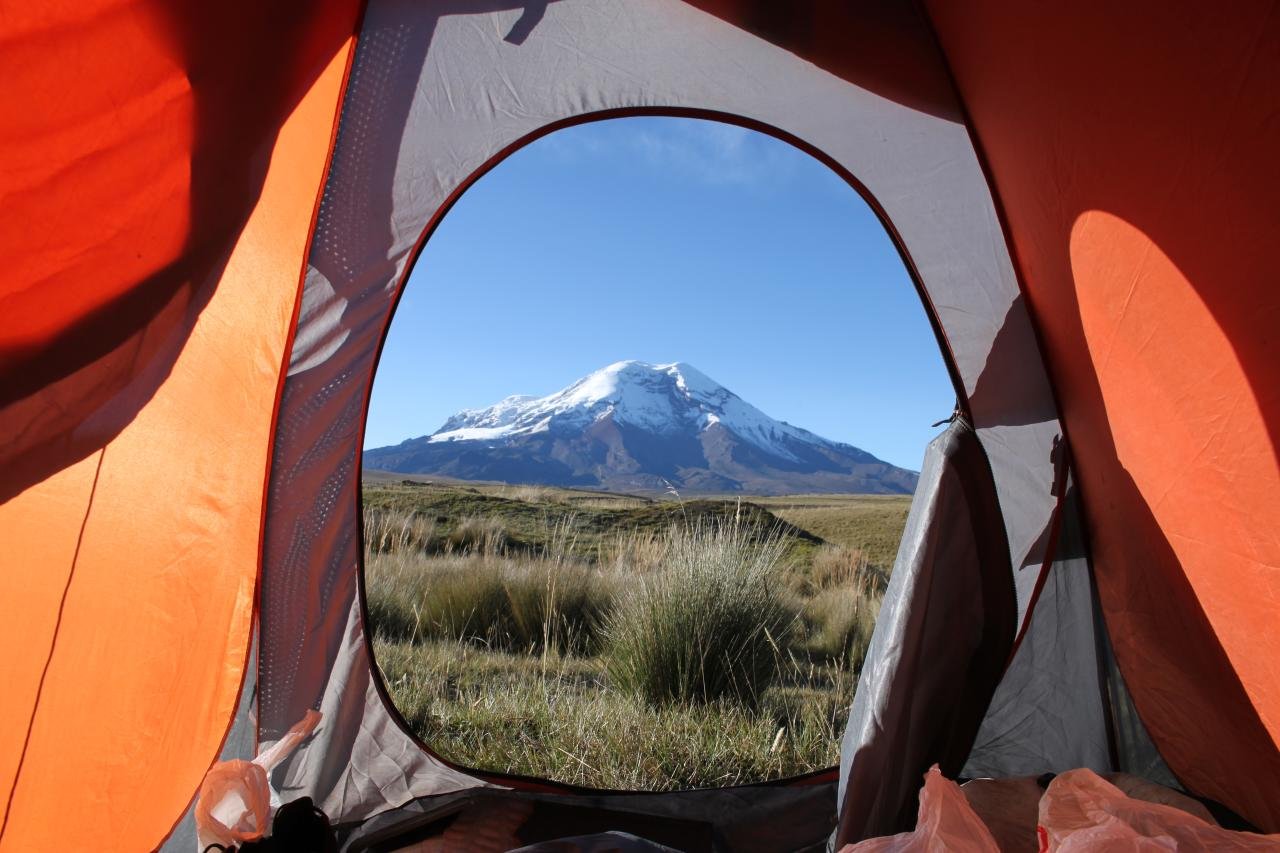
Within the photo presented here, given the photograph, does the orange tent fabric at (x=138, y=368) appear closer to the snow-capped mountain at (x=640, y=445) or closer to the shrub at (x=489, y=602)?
the shrub at (x=489, y=602)

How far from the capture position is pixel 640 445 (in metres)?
143

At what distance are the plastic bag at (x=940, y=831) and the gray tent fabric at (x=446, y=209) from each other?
0.85 m

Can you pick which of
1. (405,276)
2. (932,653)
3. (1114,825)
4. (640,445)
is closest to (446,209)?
(405,276)

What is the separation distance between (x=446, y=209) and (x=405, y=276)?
183 mm

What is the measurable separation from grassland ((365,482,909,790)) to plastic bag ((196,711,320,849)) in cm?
83

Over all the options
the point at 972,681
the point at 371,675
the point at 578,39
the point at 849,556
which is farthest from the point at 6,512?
the point at 849,556

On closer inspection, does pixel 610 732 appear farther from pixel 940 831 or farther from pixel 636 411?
pixel 636 411

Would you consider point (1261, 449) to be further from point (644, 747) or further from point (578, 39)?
point (644, 747)

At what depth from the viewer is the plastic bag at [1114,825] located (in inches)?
37.0

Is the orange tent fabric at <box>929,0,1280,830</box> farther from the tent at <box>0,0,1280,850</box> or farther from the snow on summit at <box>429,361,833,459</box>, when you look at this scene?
the snow on summit at <box>429,361,833,459</box>

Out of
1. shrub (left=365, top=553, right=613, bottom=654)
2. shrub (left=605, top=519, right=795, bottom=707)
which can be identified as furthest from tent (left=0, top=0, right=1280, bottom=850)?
shrub (left=365, top=553, right=613, bottom=654)

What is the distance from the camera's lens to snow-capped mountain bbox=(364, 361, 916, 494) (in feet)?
368

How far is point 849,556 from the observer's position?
703 cm

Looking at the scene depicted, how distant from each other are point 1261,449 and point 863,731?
788mm
